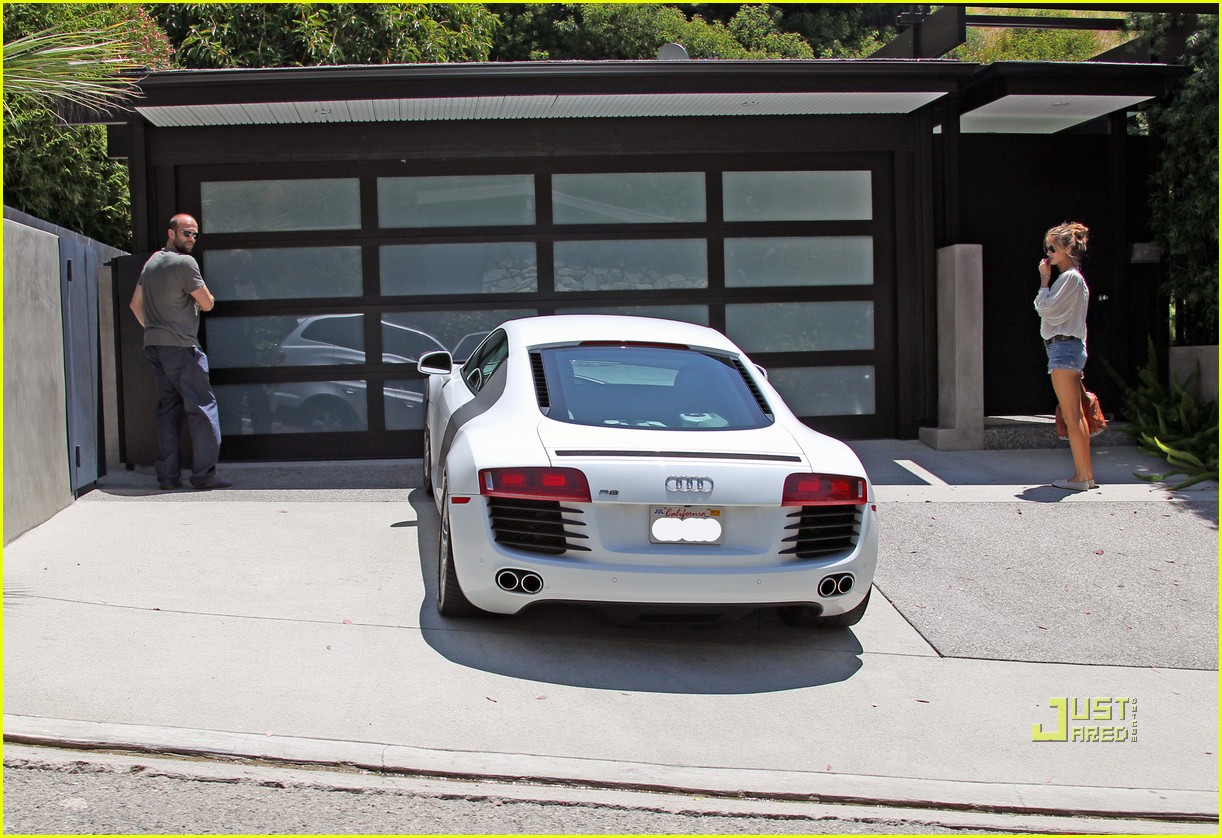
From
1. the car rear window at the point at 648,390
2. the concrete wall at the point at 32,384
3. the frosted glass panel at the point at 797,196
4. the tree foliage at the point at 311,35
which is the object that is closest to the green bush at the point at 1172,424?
the frosted glass panel at the point at 797,196

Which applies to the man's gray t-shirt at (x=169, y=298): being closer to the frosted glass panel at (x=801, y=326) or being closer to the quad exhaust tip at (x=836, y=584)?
the frosted glass panel at (x=801, y=326)

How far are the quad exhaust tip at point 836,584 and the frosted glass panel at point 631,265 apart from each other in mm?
5637

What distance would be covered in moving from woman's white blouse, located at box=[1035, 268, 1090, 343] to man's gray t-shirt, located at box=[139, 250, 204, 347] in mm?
6255

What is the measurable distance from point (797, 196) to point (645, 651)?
20.7ft

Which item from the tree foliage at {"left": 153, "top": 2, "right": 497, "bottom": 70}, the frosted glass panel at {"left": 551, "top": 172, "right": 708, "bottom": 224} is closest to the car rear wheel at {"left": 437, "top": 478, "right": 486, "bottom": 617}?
the frosted glass panel at {"left": 551, "top": 172, "right": 708, "bottom": 224}

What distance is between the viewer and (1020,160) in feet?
36.9

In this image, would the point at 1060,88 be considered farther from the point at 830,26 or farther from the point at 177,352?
the point at 830,26

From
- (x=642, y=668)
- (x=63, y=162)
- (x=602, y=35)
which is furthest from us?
(x=602, y=35)

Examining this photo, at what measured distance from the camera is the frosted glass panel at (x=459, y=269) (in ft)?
34.2

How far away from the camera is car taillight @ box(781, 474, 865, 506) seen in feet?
16.8

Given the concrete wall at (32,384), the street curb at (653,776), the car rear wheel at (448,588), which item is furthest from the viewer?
the concrete wall at (32,384)

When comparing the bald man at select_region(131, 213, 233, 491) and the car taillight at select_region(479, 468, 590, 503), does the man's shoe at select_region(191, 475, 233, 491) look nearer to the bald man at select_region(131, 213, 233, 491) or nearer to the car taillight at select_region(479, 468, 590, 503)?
the bald man at select_region(131, 213, 233, 491)

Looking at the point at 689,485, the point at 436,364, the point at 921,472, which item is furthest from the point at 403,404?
the point at 689,485

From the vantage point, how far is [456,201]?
10.4 m
